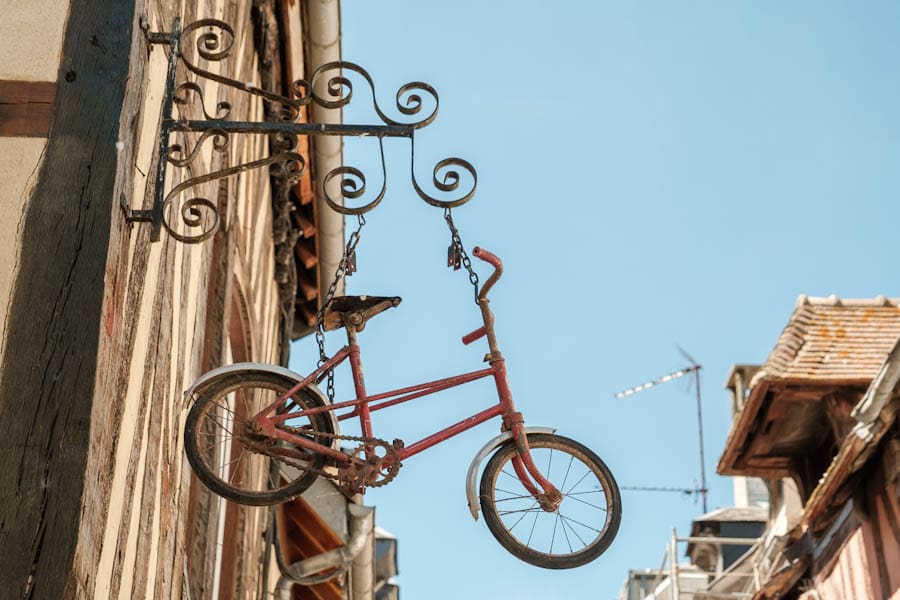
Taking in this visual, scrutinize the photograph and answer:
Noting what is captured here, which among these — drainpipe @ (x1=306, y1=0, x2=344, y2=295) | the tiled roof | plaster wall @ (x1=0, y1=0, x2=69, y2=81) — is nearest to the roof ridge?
the tiled roof

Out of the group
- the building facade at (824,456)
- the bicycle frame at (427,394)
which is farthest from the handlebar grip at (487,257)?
the building facade at (824,456)

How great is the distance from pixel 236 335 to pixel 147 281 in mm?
3616

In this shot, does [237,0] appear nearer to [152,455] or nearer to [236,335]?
[236,335]

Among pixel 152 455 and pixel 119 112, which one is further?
pixel 152 455

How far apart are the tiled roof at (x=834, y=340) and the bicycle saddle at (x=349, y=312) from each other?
1017cm

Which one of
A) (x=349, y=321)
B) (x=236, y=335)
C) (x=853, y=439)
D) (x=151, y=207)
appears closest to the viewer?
(x=151, y=207)

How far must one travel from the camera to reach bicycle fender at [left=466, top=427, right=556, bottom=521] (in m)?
5.18

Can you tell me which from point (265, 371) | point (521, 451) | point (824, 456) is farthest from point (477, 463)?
point (824, 456)

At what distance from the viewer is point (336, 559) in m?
9.85

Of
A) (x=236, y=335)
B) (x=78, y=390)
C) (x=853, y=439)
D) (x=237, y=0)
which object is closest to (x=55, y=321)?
(x=78, y=390)

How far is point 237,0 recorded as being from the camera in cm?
750

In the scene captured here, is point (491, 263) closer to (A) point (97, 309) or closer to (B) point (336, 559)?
(A) point (97, 309)

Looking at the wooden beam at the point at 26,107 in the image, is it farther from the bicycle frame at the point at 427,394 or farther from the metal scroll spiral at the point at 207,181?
the bicycle frame at the point at 427,394

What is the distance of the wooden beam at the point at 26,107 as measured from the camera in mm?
4281
